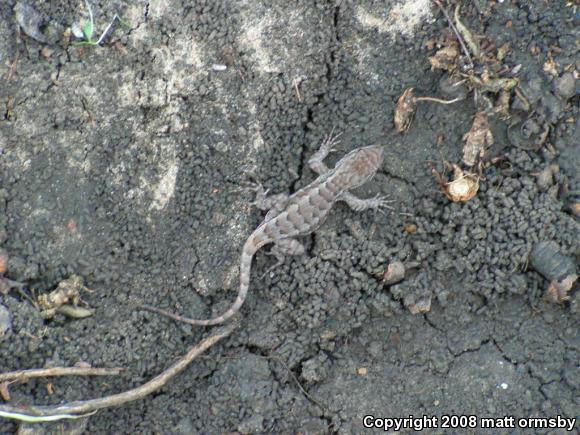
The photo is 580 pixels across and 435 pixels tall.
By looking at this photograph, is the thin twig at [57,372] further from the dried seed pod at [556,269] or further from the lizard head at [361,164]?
the dried seed pod at [556,269]

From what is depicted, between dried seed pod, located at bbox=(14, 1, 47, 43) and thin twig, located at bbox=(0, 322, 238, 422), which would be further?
dried seed pod, located at bbox=(14, 1, 47, 43)

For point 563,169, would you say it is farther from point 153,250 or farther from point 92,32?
point 92,32

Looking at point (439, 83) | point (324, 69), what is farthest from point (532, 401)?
point (324, 69)

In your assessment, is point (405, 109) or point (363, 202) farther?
point (363, 202)

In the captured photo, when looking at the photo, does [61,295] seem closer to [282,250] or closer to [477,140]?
[282,250]

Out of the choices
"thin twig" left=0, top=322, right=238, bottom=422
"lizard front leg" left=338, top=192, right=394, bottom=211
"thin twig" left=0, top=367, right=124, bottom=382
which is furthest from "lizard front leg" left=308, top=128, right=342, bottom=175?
"thin twig" left=0, top=367, right=124, bottom=382

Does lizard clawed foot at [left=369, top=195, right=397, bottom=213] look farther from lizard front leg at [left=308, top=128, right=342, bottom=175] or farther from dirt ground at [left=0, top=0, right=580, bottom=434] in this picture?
lizard front leg at [left=308, top=128, right=342, bottom=175]

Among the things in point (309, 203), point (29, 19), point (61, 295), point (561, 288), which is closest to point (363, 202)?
point (309, 203)
